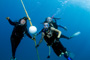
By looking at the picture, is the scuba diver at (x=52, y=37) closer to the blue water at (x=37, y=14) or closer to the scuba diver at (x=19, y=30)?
the scuba diver at (x=19, y=30)

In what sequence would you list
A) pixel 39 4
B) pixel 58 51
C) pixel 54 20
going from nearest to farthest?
pixel 58 51 → pixel 54 20 → pixel 39 4

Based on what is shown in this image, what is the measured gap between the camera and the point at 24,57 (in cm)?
3162

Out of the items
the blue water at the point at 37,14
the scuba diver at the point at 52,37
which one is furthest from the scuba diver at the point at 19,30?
the blue water at the point at 37,14

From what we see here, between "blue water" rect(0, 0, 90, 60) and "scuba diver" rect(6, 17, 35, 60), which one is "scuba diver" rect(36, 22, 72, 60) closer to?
"scuba diver" rect(6, 17, 35, 60)

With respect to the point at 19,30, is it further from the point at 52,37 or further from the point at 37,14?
the point at 37,14

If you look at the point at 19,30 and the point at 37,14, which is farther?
the point at 37,14

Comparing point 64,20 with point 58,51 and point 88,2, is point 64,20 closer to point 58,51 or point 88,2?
point 88,2

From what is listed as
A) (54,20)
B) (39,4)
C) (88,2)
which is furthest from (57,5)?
(54,20)

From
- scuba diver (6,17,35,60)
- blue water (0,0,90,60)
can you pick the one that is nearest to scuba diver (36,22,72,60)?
scuba diver (6,17,35,60)

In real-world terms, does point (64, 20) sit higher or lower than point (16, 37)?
higher

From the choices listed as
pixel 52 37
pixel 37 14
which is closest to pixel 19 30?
pixel 52 37

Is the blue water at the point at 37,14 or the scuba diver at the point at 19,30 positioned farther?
the blue water at the point at 37,14

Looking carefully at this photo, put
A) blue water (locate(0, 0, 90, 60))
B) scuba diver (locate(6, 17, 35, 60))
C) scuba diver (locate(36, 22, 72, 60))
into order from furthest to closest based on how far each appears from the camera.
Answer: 1. blue water (locate(0, 0, 90, 60))
2. scuba diver (locate(36, 22, 72, 60))
3. scuba diver (locate(6, 17, 35, 60))

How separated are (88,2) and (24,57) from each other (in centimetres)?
2157
